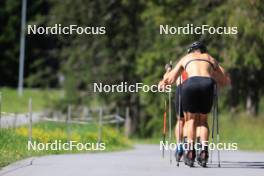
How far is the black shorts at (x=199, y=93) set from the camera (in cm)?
1520

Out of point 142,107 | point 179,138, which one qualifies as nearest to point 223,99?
point 142,107

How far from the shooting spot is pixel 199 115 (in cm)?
1550

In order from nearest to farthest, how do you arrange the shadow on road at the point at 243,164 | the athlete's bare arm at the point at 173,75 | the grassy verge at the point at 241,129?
1. the athlete's bare arm at the point at 173,75
2. the shadow on road at the point at 243,164
3. the grassy verge at the point at 241,129

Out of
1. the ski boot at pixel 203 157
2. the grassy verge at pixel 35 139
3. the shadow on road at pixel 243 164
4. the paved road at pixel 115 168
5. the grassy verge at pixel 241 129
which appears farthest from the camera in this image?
the grassy verge at pixel 241 129

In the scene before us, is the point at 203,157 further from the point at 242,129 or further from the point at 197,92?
the point at 242,129

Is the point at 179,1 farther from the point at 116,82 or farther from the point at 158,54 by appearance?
the point at 116,82

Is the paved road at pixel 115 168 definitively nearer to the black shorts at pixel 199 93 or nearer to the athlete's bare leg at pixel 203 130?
the athlete's bare leg at pixel 203 130

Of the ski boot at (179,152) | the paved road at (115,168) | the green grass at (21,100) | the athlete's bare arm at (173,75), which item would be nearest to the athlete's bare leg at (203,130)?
the paved road at (115,168)

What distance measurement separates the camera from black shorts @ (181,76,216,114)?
49.9 ft

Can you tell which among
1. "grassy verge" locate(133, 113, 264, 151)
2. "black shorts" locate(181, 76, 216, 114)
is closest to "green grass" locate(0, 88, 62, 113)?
"grassy verge" locate(133, 113, 264, 151)

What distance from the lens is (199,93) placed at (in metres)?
15.2

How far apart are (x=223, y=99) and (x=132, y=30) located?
8.33 meters

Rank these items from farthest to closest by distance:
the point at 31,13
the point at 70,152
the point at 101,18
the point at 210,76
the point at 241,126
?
the point at 31,13 → the point at 101,18 → the point at 241,126 → the point at 70,152 → the point at 210,76

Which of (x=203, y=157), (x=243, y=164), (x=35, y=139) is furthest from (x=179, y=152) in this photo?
(x=35, y=139)
